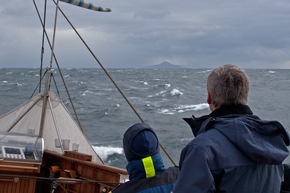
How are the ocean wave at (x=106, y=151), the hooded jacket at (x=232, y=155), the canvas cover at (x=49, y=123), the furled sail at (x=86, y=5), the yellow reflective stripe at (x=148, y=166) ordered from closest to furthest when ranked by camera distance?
the hooded jacket at (x=232, y=155) → the yellow reflective stripe at (x=148, y=166) → the canvas cover at (x=49, y=123) → the furled sail at (x=86, y=5) → the ocean wave at (x=106, y=151)

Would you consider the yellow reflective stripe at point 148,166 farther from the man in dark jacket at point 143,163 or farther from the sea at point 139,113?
the sea at point 139,113

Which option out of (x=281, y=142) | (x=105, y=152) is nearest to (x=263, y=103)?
(x=105, y=152)

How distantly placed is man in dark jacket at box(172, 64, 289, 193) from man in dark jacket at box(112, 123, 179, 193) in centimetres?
45

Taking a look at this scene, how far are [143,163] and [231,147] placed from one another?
24.9 inches

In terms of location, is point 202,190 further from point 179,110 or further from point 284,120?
point 179,110

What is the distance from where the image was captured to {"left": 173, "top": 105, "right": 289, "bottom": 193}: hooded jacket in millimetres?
1812

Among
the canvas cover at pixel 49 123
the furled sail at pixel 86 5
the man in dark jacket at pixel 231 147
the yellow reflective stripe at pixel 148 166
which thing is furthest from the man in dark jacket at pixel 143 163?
the furled sail at pixel 86 5

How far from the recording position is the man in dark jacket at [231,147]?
1818mm

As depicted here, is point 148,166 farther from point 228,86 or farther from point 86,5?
point 86,5

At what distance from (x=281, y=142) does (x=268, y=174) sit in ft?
0.47

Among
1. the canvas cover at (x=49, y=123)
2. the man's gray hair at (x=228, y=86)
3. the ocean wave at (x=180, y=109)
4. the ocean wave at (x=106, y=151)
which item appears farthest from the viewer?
the ocean wave at (x=180, y=109)

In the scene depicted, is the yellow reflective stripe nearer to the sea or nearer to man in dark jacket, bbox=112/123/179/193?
man in dark jacket, bbox=112/123/179/193

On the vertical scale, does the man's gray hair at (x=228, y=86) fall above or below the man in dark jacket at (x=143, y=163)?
above

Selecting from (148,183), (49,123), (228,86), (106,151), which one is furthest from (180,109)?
(228,86)
